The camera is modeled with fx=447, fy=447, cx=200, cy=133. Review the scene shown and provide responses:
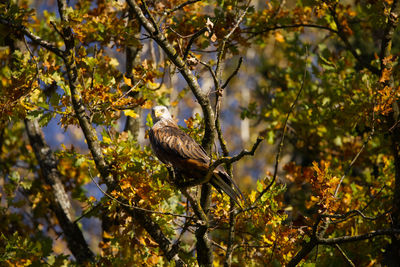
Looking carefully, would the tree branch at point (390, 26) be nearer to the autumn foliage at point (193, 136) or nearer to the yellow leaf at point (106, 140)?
the autumn foliage at point (193, 136)

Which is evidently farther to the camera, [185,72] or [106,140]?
[106,140]

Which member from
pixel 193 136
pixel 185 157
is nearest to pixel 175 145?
pixel 185 157

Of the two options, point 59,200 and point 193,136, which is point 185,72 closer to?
point 193,136

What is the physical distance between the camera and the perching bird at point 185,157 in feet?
12.0

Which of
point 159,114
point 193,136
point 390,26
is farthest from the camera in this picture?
point 159,114

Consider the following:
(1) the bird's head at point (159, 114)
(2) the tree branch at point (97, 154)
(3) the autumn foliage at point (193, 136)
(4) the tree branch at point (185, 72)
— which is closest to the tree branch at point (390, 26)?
(3) the autumn foliage at point (193, 136)

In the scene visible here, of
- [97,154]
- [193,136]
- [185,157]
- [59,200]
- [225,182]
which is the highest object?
[193,136]

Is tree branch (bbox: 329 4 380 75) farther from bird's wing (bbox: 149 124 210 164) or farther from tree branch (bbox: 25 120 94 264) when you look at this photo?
tree branch (bbox: 25 120 94 264)

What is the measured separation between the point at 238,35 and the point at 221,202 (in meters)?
2.10

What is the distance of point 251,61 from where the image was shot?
16.5 meters

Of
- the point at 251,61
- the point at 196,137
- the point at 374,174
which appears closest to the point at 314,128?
the point at 374,174

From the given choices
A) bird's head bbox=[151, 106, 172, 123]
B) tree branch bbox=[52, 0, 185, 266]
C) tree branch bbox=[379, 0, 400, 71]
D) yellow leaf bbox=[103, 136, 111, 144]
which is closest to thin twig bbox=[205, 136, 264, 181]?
tree branch bbox=[52, 0, 185, 266]

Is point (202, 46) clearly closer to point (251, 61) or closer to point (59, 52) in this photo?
point (59, 52)

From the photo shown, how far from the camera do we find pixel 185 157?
392 cm
